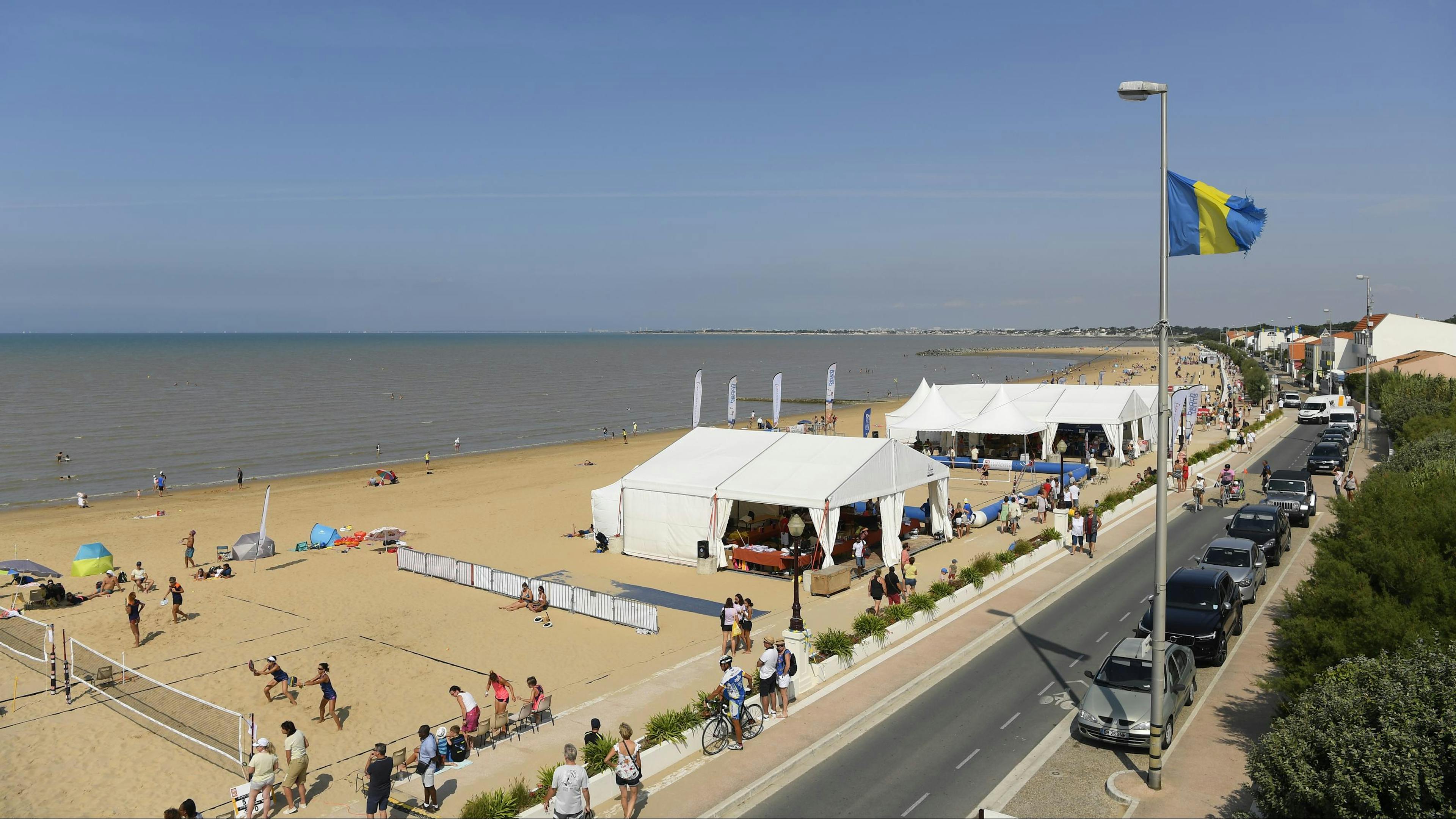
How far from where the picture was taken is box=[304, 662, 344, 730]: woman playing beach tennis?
1541 cm

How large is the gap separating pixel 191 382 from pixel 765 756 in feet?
394

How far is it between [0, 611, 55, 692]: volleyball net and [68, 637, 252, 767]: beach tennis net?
0.43 meters

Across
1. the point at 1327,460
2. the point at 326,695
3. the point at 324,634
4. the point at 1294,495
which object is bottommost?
the point at 324,634

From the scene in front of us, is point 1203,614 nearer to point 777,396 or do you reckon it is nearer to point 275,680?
point 275,680

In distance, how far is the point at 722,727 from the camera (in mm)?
13336

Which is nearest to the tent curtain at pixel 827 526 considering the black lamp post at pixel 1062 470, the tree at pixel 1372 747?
the black lamp post at pixel 1062 470

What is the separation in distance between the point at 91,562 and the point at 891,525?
21586mm

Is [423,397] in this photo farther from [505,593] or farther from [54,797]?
[54,797]

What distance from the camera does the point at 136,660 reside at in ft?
62.8

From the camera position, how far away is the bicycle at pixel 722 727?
13.2 m

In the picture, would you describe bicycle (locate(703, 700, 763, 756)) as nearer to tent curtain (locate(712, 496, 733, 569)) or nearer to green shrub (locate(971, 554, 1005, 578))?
green shrub (locate(971, 554, 1005, 578))

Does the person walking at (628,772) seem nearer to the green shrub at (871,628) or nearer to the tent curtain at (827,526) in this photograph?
the green shrub at (871,628)

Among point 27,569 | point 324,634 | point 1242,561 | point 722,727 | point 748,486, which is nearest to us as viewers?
point 722,727

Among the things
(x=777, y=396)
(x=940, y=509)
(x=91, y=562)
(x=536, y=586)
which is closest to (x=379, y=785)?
(x=536, y=586)
